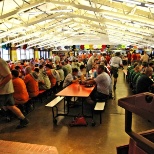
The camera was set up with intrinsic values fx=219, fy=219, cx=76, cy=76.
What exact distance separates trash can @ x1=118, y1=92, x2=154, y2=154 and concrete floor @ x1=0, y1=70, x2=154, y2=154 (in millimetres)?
2417

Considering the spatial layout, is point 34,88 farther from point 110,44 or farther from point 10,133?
point 110,44

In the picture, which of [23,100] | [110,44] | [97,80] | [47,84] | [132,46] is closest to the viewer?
[23,100]

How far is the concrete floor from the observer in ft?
11.5

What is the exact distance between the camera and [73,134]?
4.04m

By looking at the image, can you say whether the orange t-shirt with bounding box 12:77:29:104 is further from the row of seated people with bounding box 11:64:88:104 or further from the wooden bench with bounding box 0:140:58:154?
the wooden bench with bounding box 0:140:58:154

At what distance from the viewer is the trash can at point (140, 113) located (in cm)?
93

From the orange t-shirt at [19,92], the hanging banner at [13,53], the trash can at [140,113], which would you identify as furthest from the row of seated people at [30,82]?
the hanging banner at [13,53]

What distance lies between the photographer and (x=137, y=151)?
1025 mm

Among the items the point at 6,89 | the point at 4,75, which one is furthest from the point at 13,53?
the point at 4,75

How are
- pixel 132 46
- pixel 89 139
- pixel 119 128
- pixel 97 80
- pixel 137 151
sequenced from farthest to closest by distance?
pixel 132 46, pixel 97 80, pixel 119 128, pixel 89 139, pixel 137 151

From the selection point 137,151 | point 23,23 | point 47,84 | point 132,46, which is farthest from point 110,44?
point 137,151

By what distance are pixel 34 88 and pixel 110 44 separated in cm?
2111

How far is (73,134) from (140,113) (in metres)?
3.19

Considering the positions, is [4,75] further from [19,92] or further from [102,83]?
[102,83]
